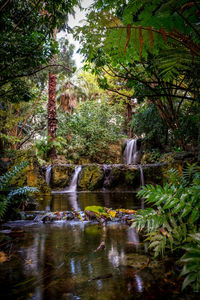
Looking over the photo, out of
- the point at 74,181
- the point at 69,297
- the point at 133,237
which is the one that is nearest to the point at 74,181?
the point at 74,181

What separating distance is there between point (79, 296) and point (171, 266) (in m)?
0.71

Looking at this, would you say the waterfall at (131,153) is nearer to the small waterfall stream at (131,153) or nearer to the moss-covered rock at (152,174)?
the small waterfall stream at (131,153)

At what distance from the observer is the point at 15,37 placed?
4047mm

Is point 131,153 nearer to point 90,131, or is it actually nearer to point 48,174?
point 90,131

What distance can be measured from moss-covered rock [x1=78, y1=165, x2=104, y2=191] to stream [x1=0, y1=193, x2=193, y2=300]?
872 cm

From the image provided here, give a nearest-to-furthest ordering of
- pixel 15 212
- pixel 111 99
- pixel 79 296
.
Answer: pixel 79 296
pixel 15 212
pixel 111 99

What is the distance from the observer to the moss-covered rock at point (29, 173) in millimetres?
7130

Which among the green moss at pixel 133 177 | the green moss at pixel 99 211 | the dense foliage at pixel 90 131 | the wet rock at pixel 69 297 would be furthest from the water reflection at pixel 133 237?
the dense foliage at pixel 90 131

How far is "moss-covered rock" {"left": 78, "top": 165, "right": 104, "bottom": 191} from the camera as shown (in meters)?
10.9

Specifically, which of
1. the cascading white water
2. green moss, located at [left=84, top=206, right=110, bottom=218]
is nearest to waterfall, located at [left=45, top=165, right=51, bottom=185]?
the cascading white water

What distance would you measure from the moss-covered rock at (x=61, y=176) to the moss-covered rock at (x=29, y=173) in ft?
9.48

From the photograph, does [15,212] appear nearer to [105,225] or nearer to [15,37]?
[105,225]

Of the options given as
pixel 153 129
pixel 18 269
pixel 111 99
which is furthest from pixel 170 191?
pixel 111 99

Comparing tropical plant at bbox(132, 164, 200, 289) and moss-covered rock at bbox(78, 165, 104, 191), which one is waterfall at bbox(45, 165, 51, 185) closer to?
moss-covered rock at bbox(78, 165, 104, 191)
